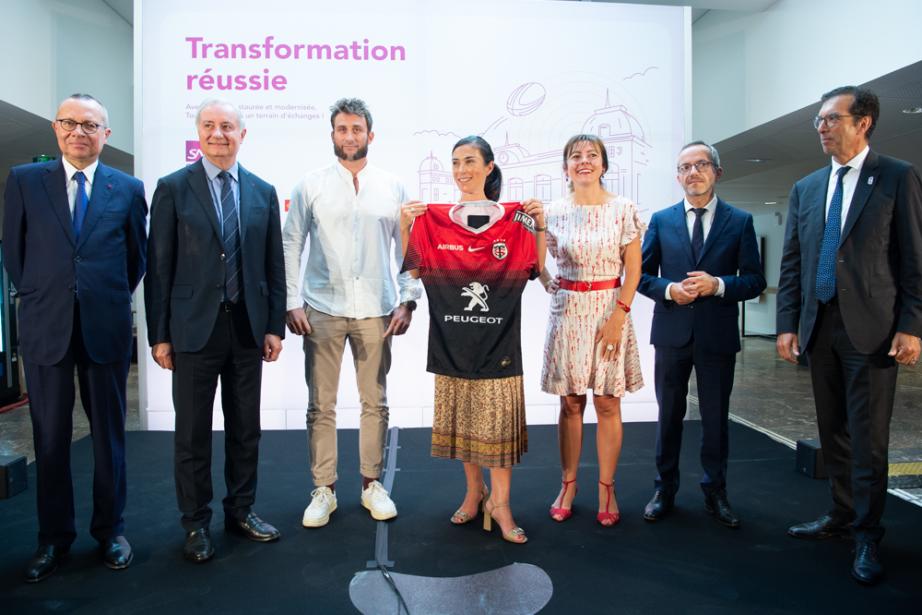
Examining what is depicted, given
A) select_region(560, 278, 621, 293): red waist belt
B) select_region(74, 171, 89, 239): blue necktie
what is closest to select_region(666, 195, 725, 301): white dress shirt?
select_region(560, 278, 621, 293): red waist belt

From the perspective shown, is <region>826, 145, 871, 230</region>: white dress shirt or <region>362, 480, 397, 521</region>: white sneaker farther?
<region>362, 480, 397, 521</region>: white sneaker

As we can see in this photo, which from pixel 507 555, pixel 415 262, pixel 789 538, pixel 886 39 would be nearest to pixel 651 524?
pixel 789 538

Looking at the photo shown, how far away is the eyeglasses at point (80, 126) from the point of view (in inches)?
93.9

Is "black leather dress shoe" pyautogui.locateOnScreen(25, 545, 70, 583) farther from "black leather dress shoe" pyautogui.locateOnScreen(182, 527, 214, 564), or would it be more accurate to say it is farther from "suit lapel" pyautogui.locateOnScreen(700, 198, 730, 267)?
"suit lapel" pyautogui.locateOnScreen(700, 198, 730, 267)

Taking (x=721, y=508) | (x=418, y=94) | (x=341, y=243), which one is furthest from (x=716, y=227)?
(x=418, y=94)

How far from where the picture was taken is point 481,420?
8.62 ft

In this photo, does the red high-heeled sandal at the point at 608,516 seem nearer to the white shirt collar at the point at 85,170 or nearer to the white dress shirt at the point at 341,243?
the white dress shirt at the point at 341,243

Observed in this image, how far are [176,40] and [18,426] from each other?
329 cm

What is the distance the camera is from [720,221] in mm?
2895

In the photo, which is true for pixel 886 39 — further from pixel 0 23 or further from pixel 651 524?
pixel 0 23

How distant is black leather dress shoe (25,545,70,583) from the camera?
2314mm

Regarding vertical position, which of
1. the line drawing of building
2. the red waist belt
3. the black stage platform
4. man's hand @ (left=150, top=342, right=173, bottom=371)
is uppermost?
the line drawing of building

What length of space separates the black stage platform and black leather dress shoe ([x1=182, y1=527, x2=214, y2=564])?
0.04 metres

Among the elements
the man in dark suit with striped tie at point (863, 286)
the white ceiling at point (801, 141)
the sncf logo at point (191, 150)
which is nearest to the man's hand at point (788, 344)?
the man in dark suit with striped tie at point (863, 286)
